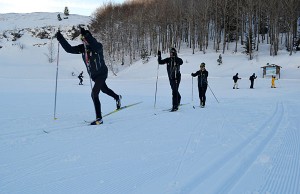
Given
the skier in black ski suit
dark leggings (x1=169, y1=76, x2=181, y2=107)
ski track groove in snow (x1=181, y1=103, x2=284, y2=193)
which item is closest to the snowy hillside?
ski track groove in snow (x1=181, y1=103, x2=284, y2=193)

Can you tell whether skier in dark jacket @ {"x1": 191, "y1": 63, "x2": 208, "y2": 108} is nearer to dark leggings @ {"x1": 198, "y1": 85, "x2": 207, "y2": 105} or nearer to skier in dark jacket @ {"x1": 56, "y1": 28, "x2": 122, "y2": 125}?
dark leggings @ {"x1": 198, "y1": 85, "x2": 207, "y2": 105}

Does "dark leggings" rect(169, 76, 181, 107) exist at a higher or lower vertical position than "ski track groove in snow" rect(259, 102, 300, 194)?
higher

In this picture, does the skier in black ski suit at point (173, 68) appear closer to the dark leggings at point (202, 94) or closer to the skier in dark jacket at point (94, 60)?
the dark leggings at point (202, 94)

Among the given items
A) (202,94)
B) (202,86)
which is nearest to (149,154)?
(202,94)

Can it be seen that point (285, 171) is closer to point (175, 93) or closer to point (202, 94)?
point (175, 93)

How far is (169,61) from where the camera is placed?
8461mm

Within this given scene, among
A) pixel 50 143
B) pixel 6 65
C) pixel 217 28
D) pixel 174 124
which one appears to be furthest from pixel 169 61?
pixel 6 65

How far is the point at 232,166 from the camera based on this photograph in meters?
3.27

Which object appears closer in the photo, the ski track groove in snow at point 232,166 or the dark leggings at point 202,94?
the ski track groove in snow at point 232,166

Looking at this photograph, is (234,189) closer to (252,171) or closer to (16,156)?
(252,171)

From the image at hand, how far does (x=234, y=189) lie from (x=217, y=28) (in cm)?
4406

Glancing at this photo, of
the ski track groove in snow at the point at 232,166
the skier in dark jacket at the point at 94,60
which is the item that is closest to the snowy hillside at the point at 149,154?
the ski track groove in snow at the point at 232,166

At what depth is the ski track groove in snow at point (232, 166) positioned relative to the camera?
2709 mm

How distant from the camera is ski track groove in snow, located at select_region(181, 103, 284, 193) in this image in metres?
2.71
